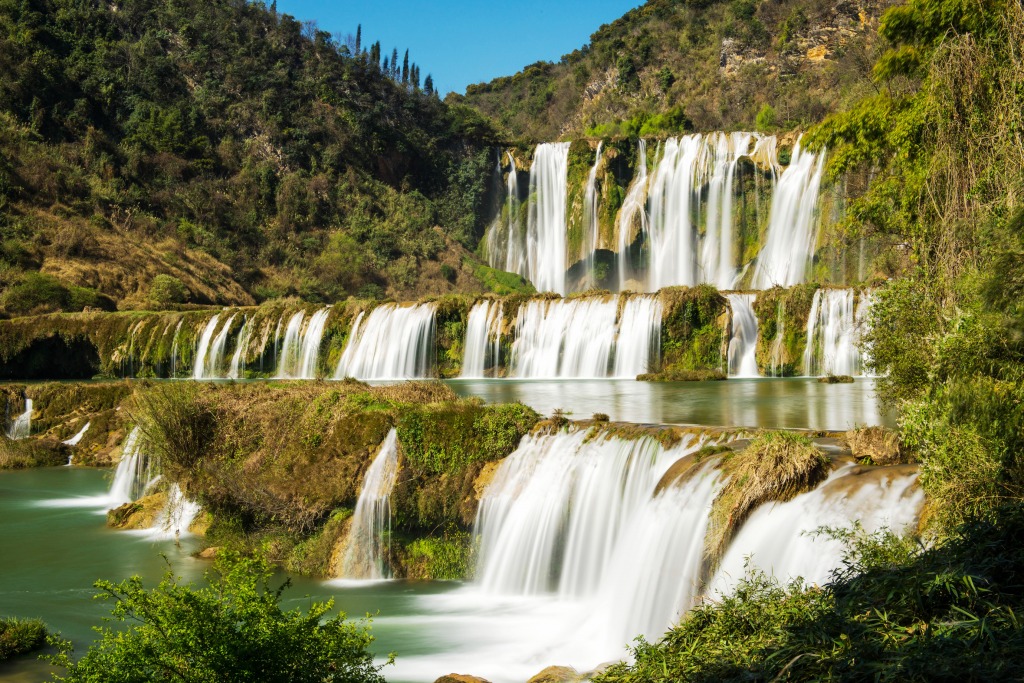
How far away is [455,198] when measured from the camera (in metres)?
74.1

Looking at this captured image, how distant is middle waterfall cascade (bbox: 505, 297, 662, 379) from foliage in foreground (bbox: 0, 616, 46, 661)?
22.6m

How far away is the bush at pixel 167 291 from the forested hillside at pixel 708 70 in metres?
36.1

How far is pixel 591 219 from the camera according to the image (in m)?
60.4

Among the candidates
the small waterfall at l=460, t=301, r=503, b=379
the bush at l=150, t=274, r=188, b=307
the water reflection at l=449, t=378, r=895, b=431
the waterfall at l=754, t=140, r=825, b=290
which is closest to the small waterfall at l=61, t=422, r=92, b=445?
the water reflection at l=449, t=378, r=895, b=431

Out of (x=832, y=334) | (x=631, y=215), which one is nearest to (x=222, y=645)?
(x=832, y=334)

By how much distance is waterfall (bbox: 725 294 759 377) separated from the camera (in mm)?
29469

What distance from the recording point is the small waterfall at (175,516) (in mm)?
13336

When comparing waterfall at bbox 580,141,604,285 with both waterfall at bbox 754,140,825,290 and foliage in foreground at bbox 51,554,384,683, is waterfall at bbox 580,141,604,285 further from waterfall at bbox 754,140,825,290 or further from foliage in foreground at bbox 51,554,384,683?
foliage in foreground at bbox 51,554,384,683

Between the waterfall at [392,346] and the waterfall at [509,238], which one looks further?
the waterfall at [509,238]

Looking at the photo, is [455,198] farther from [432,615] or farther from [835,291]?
[432,615]

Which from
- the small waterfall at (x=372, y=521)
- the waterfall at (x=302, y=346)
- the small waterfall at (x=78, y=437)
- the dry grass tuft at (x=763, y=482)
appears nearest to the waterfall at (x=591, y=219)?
the waterfall at (x=302, y=346)

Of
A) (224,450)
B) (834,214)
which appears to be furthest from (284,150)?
(224,450)

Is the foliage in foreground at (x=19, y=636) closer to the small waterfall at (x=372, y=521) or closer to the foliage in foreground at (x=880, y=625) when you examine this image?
the small waterfall at (x=372, y=521)

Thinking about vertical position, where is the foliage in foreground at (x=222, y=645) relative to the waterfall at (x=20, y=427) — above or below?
below
